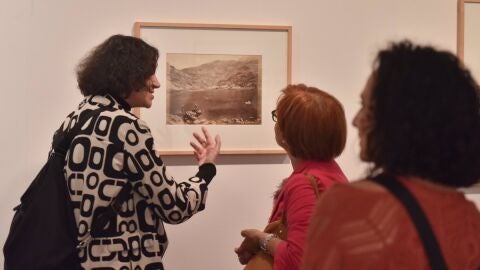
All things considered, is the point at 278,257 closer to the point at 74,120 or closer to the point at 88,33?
the point at 74,120

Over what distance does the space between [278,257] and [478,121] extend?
25.5 inches

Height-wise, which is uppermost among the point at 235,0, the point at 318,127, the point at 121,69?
the point at 235,0

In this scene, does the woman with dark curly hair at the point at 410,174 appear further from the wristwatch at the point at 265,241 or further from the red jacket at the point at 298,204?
the wristwatch at the point at 265,241

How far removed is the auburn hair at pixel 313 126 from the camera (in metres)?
1.40

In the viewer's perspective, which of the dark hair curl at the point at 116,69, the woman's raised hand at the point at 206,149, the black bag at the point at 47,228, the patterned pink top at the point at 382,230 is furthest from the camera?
the woman's raised hand at the point at 206,149

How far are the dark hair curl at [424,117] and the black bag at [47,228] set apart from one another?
85cm

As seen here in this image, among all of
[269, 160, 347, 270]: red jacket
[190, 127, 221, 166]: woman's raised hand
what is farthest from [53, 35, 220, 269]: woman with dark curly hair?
[269, 160, 347, 270]: red jacket

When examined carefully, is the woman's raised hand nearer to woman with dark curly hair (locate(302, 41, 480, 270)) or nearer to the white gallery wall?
the white gallery wall

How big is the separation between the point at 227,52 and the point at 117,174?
837 millimetres

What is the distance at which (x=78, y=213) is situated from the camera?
146 cm

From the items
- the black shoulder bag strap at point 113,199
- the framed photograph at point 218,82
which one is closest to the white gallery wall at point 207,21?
the framed photograph at point 218,82

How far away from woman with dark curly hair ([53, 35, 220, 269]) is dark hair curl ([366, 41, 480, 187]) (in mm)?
746

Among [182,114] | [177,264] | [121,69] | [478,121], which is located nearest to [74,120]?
[121,69]

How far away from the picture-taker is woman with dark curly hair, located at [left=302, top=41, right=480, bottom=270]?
82 cm
